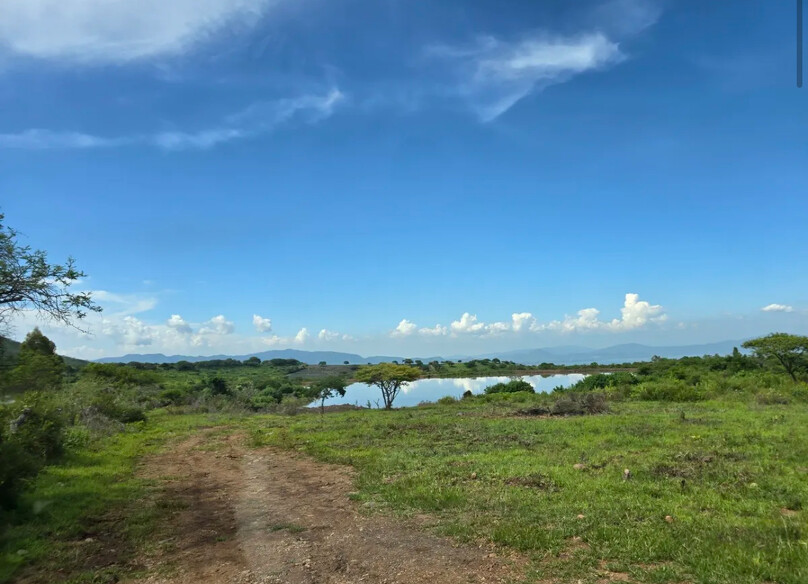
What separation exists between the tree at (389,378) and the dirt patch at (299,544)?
67.3 feet

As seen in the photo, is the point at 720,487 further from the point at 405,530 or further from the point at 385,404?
the point at 385,404

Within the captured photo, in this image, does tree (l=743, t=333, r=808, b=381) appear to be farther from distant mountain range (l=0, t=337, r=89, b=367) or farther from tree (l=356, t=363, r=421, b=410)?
distant mountain range (l=0, t=337, r=89, b=367)

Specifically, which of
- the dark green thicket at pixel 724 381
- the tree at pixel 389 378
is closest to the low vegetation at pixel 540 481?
the dark green thicket at pixel 724 381

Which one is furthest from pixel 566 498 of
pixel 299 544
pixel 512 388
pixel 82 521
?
pixel 512 388

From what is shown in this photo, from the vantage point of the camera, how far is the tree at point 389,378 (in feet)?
106

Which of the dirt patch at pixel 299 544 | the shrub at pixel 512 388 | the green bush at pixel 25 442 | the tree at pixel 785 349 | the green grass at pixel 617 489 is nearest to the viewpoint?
the green grass at pixel 617 489

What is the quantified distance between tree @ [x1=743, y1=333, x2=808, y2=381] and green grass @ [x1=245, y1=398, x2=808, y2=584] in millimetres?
17590

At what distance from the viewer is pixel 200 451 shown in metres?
16.9

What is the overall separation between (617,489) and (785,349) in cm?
3092

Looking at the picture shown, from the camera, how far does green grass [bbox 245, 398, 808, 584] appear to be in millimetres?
5672

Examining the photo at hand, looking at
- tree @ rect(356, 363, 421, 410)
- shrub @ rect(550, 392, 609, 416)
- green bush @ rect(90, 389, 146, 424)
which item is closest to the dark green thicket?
shrub @ rect(550, 392, 609, 416)

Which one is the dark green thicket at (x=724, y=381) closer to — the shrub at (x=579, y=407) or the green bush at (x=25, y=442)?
the shrub at (x=579, y=407)

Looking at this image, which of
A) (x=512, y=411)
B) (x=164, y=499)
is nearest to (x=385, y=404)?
(x=512, y=411)

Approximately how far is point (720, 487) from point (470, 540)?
4.79m
